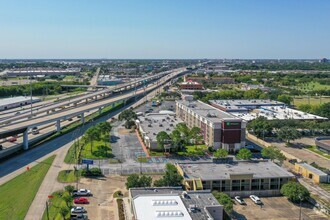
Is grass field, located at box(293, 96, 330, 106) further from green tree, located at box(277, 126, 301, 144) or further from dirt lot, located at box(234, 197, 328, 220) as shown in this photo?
dirt lot, located at box(234, 197, 328, 220)

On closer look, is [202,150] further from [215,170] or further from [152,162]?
[215,170]

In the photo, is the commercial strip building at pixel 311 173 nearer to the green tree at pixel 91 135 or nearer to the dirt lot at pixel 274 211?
the dirt lot at pixel 274 211

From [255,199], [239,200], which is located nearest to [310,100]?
[255,199]

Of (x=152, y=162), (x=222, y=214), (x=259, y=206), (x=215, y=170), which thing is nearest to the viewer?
(x=222, y=214)

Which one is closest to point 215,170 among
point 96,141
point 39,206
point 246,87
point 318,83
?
point 39,206

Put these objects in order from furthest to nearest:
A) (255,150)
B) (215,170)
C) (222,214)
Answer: (255,150), (215,170), (222,214)

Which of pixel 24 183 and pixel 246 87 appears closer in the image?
pixel 24 183

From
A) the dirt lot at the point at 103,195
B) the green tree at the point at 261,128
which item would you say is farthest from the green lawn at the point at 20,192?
the green tree at the point at 261,128
